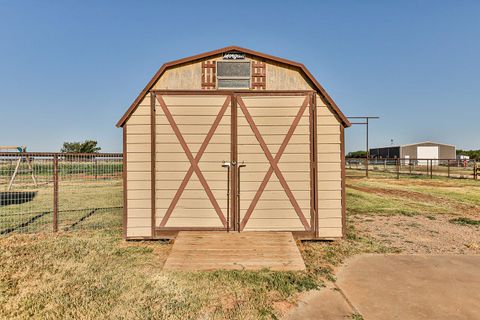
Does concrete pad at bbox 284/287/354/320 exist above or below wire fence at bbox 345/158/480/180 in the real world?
below

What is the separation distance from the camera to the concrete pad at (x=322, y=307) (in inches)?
117

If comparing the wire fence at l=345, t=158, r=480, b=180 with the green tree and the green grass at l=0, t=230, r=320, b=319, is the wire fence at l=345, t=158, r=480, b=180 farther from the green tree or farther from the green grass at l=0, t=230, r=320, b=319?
the green tree

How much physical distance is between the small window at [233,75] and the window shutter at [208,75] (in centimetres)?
11

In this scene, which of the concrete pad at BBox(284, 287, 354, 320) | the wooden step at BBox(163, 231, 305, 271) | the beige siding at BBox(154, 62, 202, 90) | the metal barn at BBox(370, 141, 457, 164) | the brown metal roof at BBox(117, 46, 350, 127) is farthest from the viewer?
the metal barn at BBox(370, 141, 457, 164)

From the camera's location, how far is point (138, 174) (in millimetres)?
5652

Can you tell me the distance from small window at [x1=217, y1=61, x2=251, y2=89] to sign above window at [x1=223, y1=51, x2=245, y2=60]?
110 millimetres

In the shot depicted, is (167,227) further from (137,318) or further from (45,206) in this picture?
(45,206)

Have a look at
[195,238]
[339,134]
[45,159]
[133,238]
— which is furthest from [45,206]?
[339,134]

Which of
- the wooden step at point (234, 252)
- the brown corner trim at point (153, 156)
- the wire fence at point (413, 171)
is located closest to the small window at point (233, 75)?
the brown corner trim at point (153, 156)

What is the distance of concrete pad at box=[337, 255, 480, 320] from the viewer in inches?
121

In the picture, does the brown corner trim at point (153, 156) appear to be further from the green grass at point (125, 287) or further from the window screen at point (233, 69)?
the window screen at point (233, 69)

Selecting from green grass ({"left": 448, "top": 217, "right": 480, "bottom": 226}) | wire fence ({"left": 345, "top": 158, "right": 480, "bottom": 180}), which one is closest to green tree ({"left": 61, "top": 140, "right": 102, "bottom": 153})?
wire fence ({"left": 345, "top": 158, "right": 480, "bottom": 180})

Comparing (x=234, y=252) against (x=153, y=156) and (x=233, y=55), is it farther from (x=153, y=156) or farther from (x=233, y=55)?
(x=233, y=55)

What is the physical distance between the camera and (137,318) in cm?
287
